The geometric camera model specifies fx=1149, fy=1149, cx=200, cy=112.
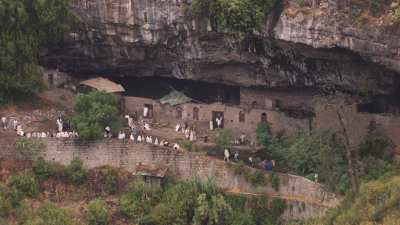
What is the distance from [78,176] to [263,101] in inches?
255

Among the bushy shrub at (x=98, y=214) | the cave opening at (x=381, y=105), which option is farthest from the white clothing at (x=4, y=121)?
the cave opening at (x=381, y=105)

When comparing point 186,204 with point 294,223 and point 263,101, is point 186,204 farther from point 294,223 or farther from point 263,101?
point 263,101

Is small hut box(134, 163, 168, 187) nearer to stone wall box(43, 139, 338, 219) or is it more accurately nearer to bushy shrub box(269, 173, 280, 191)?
stone wall box(43, 139, 338, 219)

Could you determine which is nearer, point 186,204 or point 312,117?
point 186,204

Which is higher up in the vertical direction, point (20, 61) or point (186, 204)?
point (20, 61)

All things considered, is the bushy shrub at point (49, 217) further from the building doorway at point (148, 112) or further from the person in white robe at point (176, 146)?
the building doorway at point (148, 112)

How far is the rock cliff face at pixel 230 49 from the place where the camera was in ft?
99.2

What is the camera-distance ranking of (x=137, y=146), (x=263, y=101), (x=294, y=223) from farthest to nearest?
(x=263, y=101) → (x=137, y=146) → (x=294, y=223)

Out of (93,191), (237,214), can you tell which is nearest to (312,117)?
(237,214)

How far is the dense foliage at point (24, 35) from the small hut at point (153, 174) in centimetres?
418

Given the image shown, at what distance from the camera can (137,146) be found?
105 ft

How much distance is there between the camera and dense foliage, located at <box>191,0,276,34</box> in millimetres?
31344

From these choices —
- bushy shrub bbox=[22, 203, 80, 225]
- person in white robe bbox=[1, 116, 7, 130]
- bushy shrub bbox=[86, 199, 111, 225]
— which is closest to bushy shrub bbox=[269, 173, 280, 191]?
bushy shrub bbox=[86, 199, 111, 225]

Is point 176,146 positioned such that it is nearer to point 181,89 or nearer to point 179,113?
point 179,113
